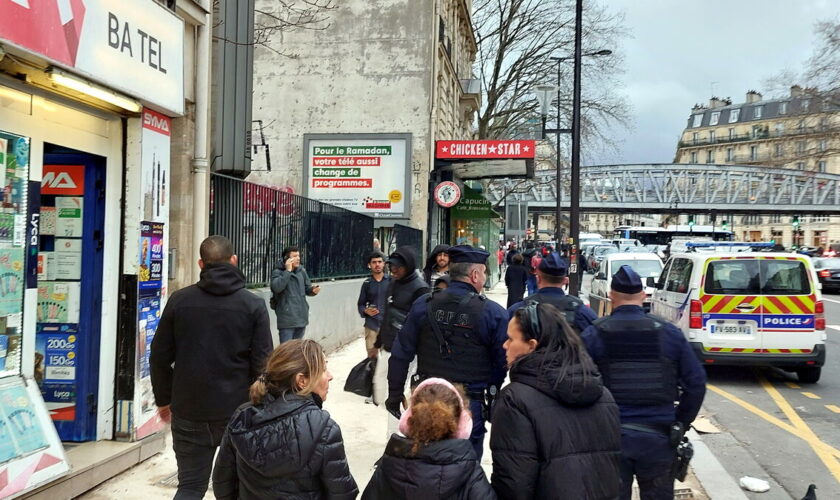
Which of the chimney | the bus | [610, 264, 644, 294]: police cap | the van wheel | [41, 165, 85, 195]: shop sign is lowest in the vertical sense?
the van wheel

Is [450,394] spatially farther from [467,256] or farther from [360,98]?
[360,98]

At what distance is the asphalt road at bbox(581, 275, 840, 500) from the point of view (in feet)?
18.1

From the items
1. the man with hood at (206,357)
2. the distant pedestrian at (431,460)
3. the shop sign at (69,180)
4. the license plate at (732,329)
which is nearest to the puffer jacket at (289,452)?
the distant pedestrian at (431,460)

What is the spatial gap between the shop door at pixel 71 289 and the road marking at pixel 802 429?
6187 millimetres

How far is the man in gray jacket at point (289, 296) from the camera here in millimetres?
7477

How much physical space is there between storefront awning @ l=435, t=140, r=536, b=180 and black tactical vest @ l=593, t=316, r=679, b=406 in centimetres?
1481

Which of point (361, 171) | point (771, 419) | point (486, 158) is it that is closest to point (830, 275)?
point (486, 158)

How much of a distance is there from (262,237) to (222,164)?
5.18 feet

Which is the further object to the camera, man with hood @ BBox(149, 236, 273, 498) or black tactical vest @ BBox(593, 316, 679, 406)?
man with hood @ BBox(149, 236, 273, 498)

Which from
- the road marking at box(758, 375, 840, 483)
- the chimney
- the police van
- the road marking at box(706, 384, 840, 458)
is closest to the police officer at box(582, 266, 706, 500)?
the road marking at box(758, 375, 840, 483)

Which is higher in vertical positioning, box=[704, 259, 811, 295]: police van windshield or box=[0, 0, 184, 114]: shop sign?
box=[0, 0, 184, 114]: shop sign

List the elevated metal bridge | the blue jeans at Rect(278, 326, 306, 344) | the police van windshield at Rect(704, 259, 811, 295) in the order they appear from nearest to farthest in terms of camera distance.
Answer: the blue jeans at Rect(278, 326, 306, 344) → the police van windshield at Rect(704, 259, 811, 295) → the elevated metal bridge

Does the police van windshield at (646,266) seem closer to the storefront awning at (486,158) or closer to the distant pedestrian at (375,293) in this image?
the storefront awning at (486,158)

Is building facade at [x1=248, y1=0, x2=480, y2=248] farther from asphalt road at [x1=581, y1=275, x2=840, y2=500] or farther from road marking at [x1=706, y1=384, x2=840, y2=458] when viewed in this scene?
road marking at [x1=706, y1=384, x2=840, y2=458]
